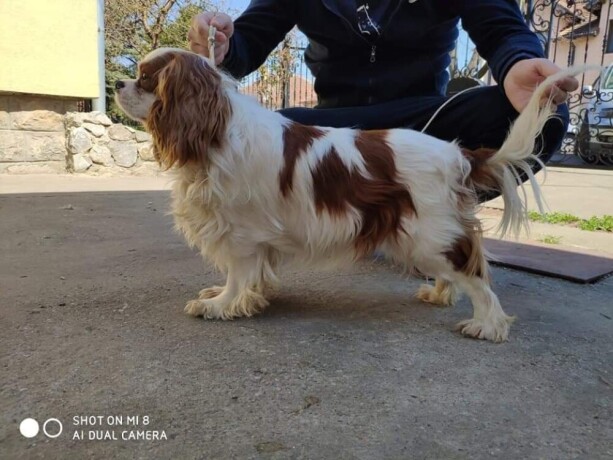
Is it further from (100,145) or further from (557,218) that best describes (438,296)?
(100,145)

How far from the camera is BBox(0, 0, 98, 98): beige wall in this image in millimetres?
7301

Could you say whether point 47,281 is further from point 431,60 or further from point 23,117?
point 23,117

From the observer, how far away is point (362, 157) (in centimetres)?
220

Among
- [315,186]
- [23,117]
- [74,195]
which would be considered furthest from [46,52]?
[315,186]

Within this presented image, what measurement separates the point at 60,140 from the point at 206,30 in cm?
626

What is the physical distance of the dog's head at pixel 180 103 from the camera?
82.8 inches

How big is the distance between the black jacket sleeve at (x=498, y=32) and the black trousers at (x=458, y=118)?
167 mm

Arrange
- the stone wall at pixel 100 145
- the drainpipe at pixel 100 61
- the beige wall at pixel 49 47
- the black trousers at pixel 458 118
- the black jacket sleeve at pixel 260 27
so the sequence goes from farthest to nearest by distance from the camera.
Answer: the drainpipe at pixel 100 61 < the stone wall at pixel 100 145 < the beige wall at pixel 49 47 < the black jacket sleeve at pixel 260 27 < the black trousers at pixel 458 118

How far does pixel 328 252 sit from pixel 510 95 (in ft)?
3.46

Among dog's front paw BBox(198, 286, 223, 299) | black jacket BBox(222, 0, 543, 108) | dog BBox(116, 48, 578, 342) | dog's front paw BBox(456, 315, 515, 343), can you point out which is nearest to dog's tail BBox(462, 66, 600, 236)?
dog BBox(116, 48, 578, 342)

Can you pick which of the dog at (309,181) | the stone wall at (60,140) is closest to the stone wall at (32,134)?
the stone wall at (60,140)

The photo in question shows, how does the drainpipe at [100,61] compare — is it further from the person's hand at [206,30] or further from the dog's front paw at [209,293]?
the dog's front paw at [209,293]

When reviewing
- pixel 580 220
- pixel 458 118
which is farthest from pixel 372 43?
pixel 580 220

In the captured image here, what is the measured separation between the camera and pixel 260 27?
10.7ft
